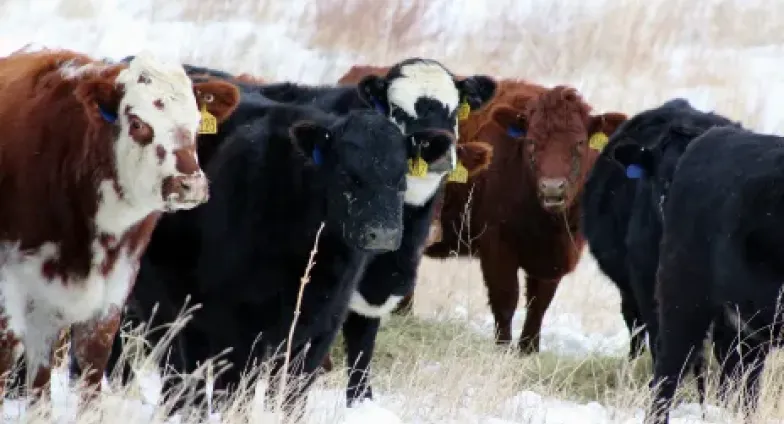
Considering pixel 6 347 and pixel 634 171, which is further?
pixel 634 171

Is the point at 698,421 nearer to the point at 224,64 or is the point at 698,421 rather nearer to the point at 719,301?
the point at 719,301

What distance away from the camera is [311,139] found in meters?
5.99

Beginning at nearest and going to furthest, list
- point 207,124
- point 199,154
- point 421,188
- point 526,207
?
point 207,124 → point 199,154 → point 421,188 → point 526,207

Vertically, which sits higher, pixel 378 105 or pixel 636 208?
pixel 378 105

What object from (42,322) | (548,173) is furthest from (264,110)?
(548,173)

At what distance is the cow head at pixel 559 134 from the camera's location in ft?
31.2

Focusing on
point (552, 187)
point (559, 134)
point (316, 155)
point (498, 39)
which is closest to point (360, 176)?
point (316, 155)

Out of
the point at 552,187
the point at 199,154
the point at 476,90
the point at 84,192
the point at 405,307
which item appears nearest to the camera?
the point at 84,192

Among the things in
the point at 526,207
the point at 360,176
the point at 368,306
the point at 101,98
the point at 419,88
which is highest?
the point at 101,98

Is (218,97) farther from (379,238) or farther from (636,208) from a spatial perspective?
(636,208)

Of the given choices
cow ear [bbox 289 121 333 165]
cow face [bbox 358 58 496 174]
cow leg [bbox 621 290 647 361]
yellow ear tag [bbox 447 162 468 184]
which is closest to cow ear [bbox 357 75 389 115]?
cow face [bbox 358 58 496 174]

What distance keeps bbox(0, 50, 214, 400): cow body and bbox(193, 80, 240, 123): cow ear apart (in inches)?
15.9

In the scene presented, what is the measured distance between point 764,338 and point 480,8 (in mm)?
19154

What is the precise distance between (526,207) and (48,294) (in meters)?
5.31
